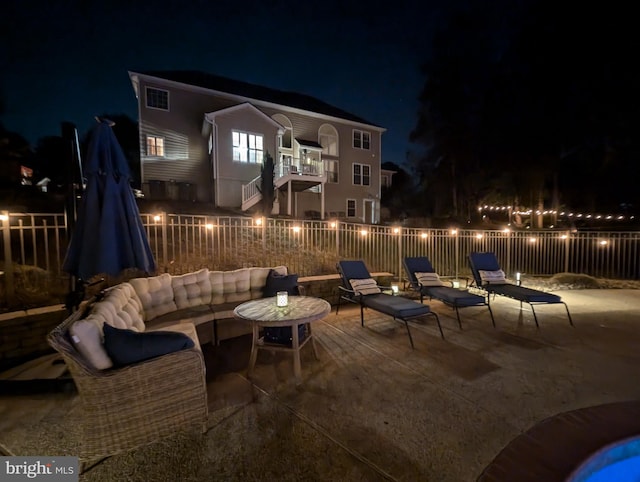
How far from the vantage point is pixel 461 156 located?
19.0 metres

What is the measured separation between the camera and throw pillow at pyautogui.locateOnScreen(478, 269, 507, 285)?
627 cm

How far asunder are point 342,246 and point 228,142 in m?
9.86

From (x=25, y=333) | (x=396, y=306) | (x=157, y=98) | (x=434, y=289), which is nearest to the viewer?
(x=25, y=333)

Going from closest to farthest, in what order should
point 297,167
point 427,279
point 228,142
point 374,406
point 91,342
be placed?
point 91,342 → point 374,406 → point 427,279 → point 228,142 → point 297,167

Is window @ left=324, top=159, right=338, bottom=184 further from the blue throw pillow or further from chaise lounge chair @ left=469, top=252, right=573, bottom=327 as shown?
the blue throw pillow

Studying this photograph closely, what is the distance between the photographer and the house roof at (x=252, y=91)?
15.5 meters

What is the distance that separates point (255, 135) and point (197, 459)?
613 inches

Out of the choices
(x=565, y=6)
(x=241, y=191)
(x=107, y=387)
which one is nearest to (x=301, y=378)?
(x=107, y=387)

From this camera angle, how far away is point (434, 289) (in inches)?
223

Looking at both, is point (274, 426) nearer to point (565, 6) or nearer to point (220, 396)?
point (220, 396)

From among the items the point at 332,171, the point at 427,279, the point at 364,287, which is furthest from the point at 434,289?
the point at 332,171

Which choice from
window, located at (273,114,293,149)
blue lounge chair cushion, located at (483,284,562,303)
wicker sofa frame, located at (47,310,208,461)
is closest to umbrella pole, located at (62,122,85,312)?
wicker sofa frame, located at (47,310,208,461)

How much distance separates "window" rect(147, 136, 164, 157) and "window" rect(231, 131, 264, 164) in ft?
11.2

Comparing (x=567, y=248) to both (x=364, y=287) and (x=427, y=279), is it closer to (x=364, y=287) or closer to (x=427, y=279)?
(x=427, y=279)
